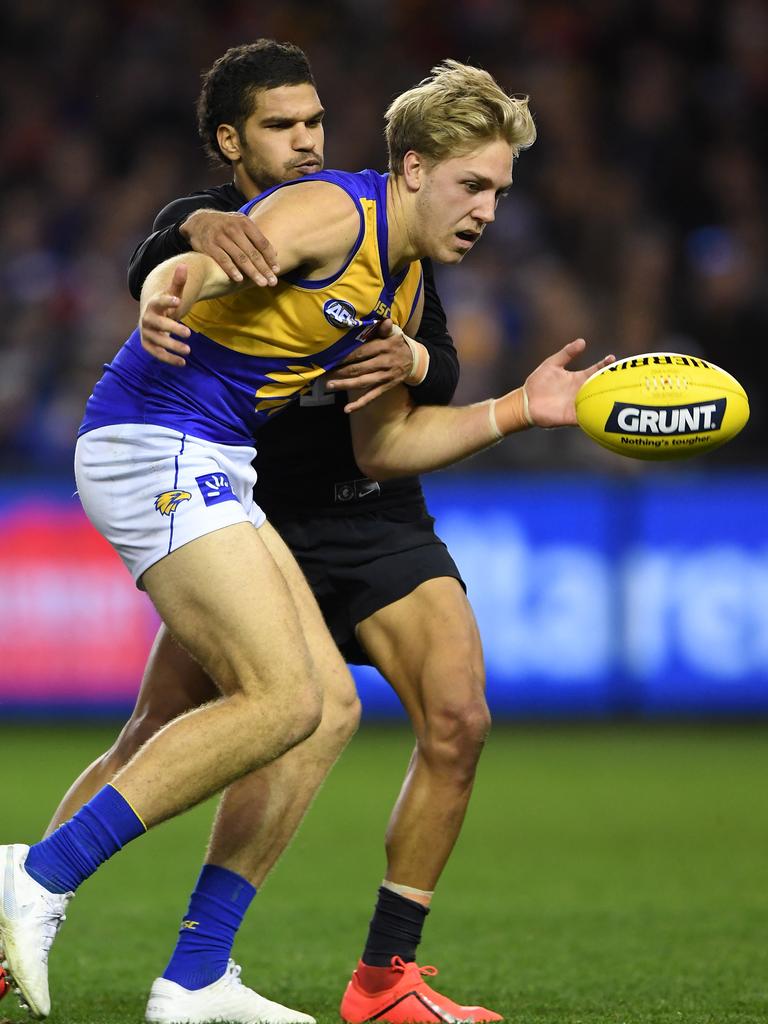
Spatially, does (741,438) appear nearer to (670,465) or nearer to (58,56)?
(670,465)

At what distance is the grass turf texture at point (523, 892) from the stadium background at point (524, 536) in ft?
0.08

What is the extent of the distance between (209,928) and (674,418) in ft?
5.68

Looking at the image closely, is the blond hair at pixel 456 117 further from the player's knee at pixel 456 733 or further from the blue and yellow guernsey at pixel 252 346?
the player's knee at pixel 456 733

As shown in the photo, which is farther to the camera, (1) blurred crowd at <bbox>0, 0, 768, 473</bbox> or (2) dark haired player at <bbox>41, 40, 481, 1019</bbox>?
(1) blurred crowd at <bbox>0, 0, 768, 473</bbox>

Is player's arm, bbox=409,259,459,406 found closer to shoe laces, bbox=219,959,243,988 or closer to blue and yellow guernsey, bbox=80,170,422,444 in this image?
blue and yellow guernsey, bbox=80,170,422,444

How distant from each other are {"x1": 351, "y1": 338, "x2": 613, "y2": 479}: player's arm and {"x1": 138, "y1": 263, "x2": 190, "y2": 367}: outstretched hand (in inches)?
40.2

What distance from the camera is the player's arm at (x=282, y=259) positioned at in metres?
3.75

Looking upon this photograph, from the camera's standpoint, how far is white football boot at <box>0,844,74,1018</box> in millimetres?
3676

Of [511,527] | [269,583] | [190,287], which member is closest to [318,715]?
[269,583]

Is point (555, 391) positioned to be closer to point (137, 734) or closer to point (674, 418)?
point (674, 418)

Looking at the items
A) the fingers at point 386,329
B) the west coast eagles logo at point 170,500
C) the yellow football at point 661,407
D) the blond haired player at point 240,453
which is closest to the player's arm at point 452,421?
the yellow football at point 661,407

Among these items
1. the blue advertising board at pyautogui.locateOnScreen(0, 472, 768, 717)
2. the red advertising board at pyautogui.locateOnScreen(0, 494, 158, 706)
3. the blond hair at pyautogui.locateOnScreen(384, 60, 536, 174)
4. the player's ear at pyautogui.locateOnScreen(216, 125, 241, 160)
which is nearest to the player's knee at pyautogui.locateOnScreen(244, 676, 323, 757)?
the blond hair at pyautogui.locateOnScreen(384, 60, 536, 174)

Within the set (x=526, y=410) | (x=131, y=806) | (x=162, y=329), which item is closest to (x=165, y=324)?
(x=162, y=329)

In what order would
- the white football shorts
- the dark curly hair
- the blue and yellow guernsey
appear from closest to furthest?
the white football shorts, the blue and yellow guernsey, the dark curly hair
